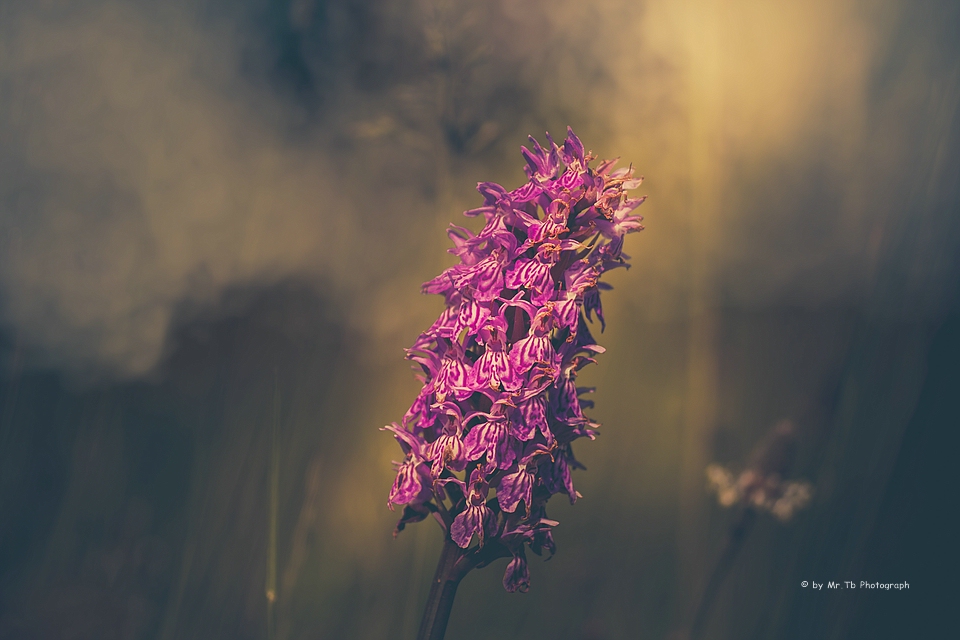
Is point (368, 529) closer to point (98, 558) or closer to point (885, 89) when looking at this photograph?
point (98, 558)

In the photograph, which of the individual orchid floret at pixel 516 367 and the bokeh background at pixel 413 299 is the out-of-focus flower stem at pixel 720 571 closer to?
the bokeh background at pixel 413 299

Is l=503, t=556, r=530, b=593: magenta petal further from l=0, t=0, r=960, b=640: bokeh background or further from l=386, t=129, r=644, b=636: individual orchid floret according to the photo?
l=0, t=0, r=960, b=640: bokeh background

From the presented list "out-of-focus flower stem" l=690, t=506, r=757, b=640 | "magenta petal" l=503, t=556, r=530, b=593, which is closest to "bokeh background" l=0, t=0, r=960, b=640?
"out-of-focus flower stem" l=690, t=506, r=757, b=640

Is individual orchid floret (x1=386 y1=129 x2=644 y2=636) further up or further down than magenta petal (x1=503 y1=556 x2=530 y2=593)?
further up

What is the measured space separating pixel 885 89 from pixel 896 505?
57.2 inches

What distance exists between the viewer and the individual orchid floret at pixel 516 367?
1.29 meters

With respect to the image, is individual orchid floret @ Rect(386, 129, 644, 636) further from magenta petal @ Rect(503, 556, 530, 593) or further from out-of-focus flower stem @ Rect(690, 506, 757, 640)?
out-of-focus flower stem @ Rect(690, 506, 757, 640)

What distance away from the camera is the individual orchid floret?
4.22 ft

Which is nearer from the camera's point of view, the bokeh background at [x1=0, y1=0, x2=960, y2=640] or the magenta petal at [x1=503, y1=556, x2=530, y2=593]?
the magenta petal at [x1=503, y1=556, x2=530, y2=593]

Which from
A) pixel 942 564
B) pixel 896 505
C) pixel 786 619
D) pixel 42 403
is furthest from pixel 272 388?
pixel 942 564

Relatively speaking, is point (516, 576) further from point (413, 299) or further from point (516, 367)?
point (413, 299)

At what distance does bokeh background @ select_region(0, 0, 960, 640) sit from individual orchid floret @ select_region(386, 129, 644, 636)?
0.82 meters

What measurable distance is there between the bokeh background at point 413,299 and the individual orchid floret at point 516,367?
816 millimetres

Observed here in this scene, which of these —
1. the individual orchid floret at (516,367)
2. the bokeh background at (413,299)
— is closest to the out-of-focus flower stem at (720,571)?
the bokeh background at (413,299)
